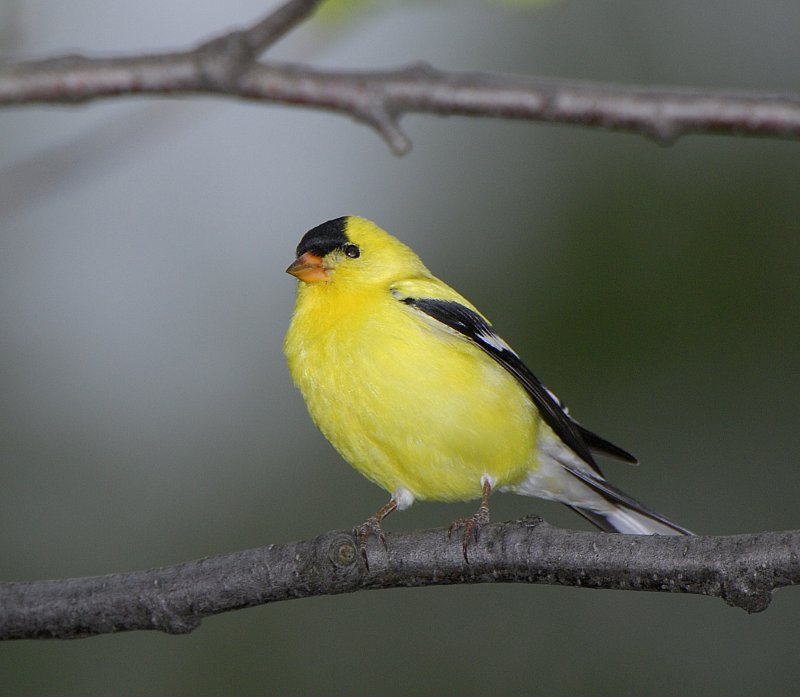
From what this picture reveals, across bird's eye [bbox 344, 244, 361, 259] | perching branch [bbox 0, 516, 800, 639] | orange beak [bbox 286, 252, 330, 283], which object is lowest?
perching branch [bbox 0, 516, 800, 639]

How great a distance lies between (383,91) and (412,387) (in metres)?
1.34

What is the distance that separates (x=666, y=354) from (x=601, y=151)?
2441 millimetres

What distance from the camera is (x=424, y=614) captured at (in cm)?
862

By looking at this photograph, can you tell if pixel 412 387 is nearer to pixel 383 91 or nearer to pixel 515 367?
pixel 515 367

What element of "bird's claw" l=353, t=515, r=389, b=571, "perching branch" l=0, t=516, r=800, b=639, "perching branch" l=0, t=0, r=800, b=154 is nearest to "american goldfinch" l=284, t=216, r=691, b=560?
"bird's claw" l=353, t=515, r=389, b=571

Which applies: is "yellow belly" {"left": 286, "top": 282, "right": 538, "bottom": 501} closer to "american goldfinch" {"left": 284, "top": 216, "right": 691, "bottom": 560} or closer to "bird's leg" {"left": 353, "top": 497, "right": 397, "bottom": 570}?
"american goldfinch" {"left": 284, "top": 216, "right": 691, "bottom": 560}

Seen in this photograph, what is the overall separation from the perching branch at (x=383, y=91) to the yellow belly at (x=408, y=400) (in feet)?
4.01

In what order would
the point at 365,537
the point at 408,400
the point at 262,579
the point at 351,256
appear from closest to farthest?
the point at 262,579
the point at 365,537
the point at 408,400
the point at 351,256

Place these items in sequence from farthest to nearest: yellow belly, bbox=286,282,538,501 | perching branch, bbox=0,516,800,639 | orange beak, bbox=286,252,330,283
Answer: orange beak, bbox=286,252,330,283
yellow belly, bbox=286,282,538,501
perching branch, bbox=0,516,800,639

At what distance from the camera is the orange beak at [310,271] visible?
464 cm

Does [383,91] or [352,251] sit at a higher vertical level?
[383,91]

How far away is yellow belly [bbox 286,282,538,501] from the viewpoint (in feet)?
13.7

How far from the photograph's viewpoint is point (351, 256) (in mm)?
4906

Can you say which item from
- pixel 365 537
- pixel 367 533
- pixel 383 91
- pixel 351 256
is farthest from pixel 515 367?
pixel 383 91
